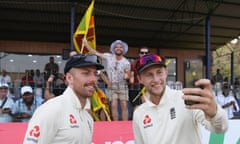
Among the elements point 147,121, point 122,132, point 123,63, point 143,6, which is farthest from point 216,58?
point 147,121

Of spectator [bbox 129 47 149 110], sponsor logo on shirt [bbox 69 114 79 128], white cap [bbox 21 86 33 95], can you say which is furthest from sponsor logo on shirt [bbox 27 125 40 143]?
spectator [bbox 129 47 149 110]

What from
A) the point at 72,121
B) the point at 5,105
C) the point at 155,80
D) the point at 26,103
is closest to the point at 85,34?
the point at 26,103

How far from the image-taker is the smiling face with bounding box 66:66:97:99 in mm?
Answer: 2027

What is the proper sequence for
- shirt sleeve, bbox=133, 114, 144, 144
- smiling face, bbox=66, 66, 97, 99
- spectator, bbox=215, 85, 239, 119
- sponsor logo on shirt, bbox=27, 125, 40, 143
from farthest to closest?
spectator, bbox=215, 85, 239, 119 → shirt sleeve, bbox=133, 114, 144, 144 → smiling face, bbox=66, 66, 97, 99 → sponsor logo on shirt, bbox=27, 125, 40, 143

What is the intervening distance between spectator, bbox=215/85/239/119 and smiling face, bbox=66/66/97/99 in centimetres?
501

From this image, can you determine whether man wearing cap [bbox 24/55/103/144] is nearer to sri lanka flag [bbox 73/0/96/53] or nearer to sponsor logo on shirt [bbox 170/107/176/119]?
sponsor logo on shirt [bbox 170/107/176/119]

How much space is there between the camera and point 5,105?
4.80m

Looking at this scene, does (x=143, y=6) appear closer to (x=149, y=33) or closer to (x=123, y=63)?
(x=149, y=33)

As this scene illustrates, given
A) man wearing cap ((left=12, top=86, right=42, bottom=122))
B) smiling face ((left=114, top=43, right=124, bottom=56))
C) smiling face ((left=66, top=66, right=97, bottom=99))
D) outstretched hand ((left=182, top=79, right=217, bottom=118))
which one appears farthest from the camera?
smiling face ((left=114, top=43, right=124, bottom=56))

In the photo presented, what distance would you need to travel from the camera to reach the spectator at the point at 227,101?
634cm

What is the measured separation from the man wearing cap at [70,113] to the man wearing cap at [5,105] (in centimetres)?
289

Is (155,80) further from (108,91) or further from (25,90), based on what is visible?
(25,90)

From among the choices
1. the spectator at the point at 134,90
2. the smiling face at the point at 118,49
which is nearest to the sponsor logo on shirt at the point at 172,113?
the spectator at the point at 134,90

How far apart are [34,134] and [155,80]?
1.02 m
